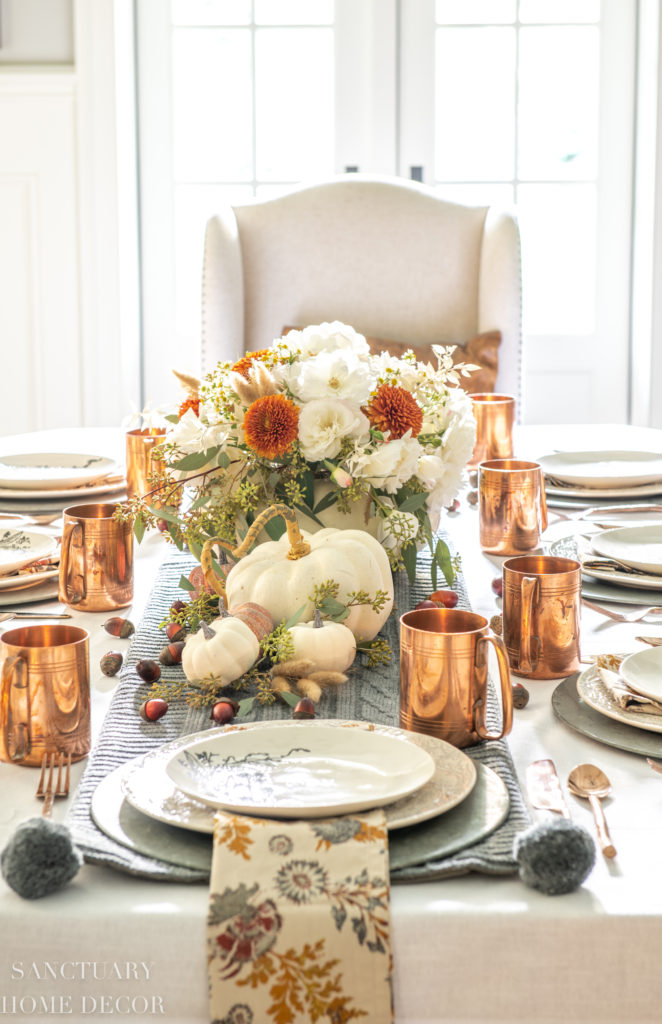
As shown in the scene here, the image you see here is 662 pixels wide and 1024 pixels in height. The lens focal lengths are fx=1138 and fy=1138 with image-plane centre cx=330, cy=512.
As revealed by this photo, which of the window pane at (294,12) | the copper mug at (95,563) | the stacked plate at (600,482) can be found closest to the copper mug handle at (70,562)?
the copper mug at (95,563)

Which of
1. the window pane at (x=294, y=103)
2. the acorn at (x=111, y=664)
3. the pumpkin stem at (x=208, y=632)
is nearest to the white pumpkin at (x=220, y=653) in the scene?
the pumpkin stem at (x=208, y=632)

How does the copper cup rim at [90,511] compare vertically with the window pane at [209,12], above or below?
below

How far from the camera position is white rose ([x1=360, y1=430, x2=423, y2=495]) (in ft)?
3.40

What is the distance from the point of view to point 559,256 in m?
3.55

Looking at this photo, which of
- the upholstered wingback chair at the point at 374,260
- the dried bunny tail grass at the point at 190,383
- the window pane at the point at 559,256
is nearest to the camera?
the dried bunny tail grass at the point at 190,383

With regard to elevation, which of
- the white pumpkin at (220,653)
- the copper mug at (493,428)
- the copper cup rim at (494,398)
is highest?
the copper cup rim at (494,398)

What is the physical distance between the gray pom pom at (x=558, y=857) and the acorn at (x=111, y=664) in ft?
1.47

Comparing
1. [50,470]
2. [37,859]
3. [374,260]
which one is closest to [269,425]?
[37,859]

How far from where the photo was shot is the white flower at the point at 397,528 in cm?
107

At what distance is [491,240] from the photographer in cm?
248

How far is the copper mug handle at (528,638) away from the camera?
92 cm

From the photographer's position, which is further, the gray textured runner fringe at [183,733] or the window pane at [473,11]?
the window pane at [473,11]

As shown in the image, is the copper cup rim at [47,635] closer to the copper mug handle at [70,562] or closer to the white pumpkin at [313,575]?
the white pumpkin at [313,575]

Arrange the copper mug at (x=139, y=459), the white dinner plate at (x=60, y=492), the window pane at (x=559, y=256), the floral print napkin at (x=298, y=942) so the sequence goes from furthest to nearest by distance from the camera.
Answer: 1. the window pane at (x=559, y=256)
2. the white dinner plate at (x=60, y=492)
3. the copper mug at (x=139, y=459)
4. the floral print napkin at (x=298, y=942)
